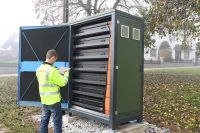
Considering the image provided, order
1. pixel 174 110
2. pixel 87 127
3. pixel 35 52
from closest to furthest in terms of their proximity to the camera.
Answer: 1. pixel 87 127
2. pixel 35 52
3. pixel 174 110

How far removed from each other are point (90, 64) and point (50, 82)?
169 cm

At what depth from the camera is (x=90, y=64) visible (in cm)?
764

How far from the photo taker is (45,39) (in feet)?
27.2

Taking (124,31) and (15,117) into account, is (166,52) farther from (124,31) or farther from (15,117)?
(124,31)

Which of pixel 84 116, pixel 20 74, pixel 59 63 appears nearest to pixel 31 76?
pixel 20 74

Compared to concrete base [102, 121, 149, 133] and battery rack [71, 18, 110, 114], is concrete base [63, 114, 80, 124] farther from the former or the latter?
concrete base [102, 121, 149, 133]

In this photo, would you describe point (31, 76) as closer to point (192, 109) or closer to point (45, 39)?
point (45, 39)

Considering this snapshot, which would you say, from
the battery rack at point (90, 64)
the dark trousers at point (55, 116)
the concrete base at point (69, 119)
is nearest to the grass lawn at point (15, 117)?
the concrete base at point (69, 119)

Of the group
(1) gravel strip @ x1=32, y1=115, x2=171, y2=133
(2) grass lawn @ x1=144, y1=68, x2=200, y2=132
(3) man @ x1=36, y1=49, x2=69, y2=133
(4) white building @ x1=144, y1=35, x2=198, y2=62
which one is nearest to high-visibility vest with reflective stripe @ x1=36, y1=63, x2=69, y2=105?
(3) man @ x1=36, y1=49, x2=69, y2=133

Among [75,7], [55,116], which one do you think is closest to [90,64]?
[55,116]

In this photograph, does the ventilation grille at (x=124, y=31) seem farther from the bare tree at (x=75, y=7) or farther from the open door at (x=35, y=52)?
the bare tree at (x=75, y=7)

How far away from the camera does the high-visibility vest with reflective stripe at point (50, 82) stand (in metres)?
6.12

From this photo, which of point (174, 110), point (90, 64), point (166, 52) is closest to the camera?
point (90, 64)

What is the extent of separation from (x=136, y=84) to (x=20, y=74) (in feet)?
11.3
